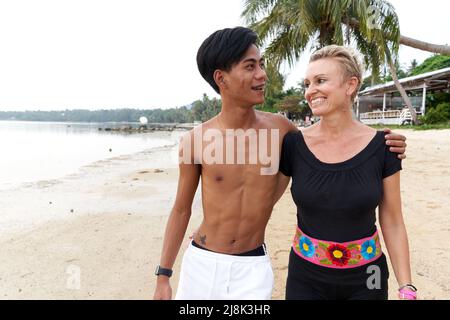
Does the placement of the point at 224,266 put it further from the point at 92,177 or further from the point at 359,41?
the point at 359,41

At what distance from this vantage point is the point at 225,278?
188cm

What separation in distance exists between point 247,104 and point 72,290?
320 centimetres

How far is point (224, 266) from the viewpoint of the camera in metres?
1.90

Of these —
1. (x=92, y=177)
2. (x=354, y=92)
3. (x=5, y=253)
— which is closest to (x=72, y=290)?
(x=5, y=253)

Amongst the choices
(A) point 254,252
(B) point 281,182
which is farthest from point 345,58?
(A) point 254,252

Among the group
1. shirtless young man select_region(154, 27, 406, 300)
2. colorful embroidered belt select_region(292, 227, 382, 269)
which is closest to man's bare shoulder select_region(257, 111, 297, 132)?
shirtless young man select_region(154, 27, 406, 300)

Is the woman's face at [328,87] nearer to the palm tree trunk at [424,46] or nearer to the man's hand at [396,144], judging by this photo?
the man's hand at [396,144]

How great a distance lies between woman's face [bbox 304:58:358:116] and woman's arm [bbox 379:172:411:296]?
46 centimetres

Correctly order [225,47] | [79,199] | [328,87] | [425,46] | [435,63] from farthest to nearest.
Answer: [435,63], [425,46], [79,199], [225,47], [328,87]

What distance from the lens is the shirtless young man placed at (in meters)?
1.89

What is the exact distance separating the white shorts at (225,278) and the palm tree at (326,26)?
35.8 ft

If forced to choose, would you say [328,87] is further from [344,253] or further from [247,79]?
[344,253]

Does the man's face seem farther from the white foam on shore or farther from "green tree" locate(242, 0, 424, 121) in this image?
"green tree" locate(242, 0, 424, 121)

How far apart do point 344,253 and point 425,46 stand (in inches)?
394
